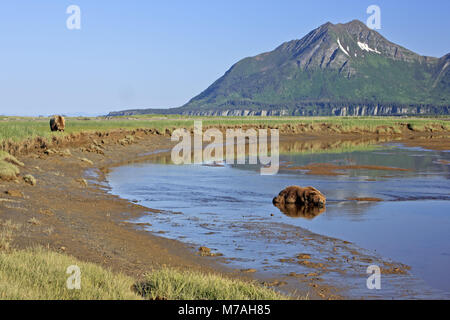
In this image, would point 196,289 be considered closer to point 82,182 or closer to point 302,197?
point 302,197

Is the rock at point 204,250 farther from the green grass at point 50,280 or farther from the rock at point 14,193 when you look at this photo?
the rock at point 14,193

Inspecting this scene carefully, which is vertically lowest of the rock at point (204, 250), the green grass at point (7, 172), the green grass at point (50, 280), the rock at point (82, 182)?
the rock at point (204, 250)

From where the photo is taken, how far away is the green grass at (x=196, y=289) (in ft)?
27.9

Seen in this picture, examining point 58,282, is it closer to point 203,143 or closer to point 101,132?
point 101,132

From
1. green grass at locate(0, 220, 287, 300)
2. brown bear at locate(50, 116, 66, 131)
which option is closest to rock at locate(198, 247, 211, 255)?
green grass at locate(0, 220, 287, 300)

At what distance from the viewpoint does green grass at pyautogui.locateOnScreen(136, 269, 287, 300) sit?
27.9ft

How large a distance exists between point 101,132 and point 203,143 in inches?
517

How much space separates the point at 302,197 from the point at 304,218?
2.36 m

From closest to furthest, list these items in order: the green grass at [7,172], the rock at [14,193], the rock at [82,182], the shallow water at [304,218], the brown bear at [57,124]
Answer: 1. the shallow water at [304,218]
2. the rock at [14,193]
3. the green grass at [7,172]
4. the rock at [82,182]
5. the brown bear at [57,124]

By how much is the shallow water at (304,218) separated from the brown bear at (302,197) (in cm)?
61

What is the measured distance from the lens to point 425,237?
15.7 m

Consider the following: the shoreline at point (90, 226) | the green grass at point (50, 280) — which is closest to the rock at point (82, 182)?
the shoreline at point (90, 226)

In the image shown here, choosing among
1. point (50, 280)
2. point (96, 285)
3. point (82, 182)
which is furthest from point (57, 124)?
point (96, 285)

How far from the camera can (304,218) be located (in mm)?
18547
